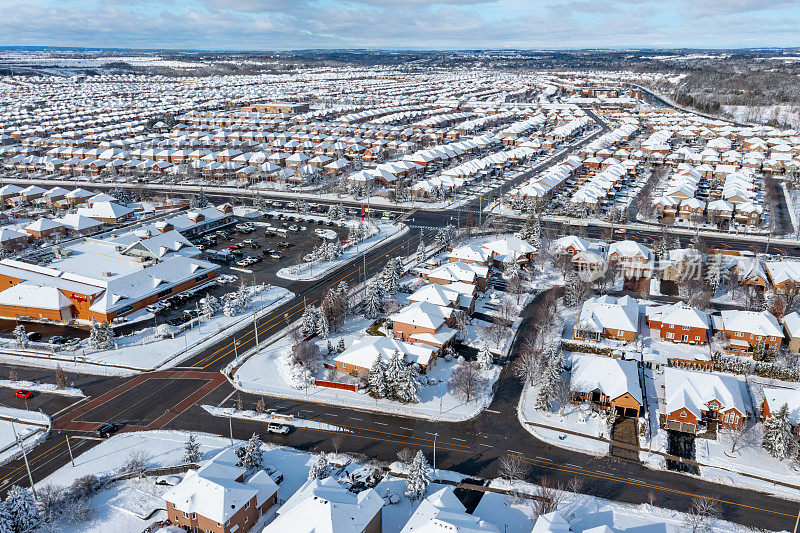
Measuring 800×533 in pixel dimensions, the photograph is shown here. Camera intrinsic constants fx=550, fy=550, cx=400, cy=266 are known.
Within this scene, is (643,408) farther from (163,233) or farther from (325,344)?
(163,233)

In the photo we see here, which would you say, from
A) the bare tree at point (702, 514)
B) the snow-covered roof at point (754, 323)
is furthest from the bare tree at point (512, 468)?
the snow-covered roof at point (754, 323)

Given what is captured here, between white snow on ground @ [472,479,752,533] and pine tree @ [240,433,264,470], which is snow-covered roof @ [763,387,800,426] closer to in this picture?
white snow on ground @ [472,479,752,533]

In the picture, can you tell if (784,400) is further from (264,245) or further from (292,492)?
(264,245)

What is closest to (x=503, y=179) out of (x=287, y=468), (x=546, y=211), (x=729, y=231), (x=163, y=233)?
(x=546, y=211)

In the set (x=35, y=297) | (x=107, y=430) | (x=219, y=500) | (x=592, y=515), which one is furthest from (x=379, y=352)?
(x=35, y=297)

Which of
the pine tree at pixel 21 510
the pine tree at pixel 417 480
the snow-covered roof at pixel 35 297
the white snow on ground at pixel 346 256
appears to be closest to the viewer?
the pine tree at pixel 21 510

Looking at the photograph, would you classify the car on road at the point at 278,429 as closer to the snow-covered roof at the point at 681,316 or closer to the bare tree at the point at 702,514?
the bare tree at the point at 702,514

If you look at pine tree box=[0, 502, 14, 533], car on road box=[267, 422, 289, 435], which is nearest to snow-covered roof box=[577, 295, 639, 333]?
car on road box=[267, 422, 289, 435]

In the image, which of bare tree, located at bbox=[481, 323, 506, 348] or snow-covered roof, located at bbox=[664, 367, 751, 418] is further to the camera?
bare tree, located at bbox=[481, 323, 506, 348]
